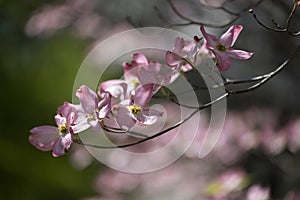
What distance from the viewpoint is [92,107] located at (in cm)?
85

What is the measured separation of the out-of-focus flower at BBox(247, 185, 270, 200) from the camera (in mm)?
1388

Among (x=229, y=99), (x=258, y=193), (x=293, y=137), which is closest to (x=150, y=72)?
(x=258, y=193)

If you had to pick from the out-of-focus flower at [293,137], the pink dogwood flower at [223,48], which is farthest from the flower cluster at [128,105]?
the out-of-focus flower at [293,137]

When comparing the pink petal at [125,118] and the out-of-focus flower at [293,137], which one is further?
the out-of-focus flower at [293,137]

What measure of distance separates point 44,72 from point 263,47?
2135mm

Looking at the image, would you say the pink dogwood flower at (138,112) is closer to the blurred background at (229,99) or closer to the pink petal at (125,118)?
the pink petal at (125,118)

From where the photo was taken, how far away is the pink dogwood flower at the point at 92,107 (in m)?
0.84

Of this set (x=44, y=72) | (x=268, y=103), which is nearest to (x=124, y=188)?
(x=268, y=103)

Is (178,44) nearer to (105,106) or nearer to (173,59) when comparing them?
(173,59)

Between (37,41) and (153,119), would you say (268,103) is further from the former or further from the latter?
(153,119)

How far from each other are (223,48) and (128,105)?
16 centimetres

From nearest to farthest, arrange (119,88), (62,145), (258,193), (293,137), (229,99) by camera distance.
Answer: (62,145), (119,88), (258,193), (293,137), (229,99)

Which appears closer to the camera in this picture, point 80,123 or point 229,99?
point 80,123

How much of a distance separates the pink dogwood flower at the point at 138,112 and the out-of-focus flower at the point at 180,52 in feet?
0.21
